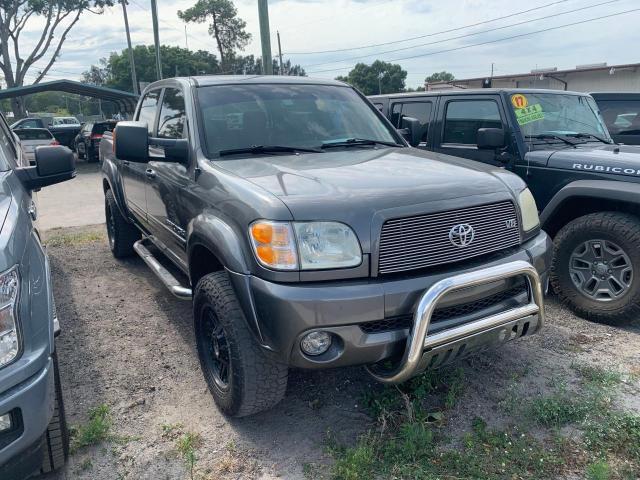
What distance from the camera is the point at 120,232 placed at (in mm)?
5945

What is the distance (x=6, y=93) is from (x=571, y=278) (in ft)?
55.5

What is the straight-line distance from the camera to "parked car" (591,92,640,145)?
260 inches

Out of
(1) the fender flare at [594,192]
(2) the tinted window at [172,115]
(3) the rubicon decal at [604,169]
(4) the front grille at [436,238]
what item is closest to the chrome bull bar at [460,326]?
(4) the front grille at [436,238]

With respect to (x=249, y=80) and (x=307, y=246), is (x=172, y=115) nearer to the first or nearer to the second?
(x=249, y=80)

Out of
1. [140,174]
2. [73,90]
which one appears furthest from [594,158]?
[73,90]

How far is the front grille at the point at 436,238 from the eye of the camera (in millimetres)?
2473

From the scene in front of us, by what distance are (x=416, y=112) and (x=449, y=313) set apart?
143 inches

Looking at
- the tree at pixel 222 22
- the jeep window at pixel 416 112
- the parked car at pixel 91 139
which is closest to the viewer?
the jeep window at pixel 416 112

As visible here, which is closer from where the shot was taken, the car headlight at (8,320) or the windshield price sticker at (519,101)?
the car headlight at (8,320)

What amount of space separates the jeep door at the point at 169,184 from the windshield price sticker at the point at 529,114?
3.08m

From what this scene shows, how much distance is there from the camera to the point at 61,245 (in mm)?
6926

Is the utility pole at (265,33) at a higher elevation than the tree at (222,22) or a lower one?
lower

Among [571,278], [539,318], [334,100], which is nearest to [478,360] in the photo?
[539,318]

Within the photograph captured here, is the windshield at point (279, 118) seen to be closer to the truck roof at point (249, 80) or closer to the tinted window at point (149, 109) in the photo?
the truck roof at point (249, 80)
